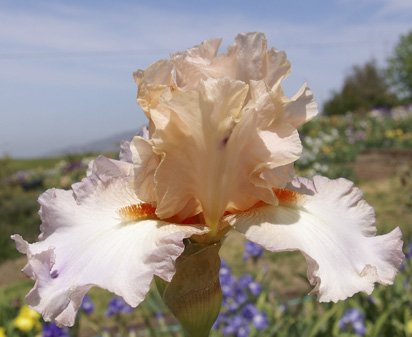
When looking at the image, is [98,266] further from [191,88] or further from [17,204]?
[17,204]

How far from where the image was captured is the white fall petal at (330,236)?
807mm

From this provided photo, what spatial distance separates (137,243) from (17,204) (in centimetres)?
997

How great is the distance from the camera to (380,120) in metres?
16.0

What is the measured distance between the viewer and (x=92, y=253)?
81 cm

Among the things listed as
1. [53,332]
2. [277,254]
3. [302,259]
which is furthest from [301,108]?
[277,254]

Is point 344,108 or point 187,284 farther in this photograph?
point 344,108

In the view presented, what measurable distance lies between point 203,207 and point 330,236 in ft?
0.74

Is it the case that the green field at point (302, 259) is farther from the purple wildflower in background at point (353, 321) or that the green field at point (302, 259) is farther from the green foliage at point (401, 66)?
the green foliage at point (401, 66)

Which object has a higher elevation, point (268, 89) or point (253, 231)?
point (268, 89)

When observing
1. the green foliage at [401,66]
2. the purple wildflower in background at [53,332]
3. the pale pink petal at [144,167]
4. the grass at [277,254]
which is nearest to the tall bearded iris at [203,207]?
the pale pink petal at [144,167]

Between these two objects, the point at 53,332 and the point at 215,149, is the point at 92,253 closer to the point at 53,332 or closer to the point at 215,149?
the point at 215,149

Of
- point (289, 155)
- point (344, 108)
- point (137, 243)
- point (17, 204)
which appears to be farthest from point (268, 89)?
point (344, 108)

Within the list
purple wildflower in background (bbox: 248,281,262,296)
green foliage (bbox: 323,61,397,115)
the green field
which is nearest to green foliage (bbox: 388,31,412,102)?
green foliage (bbox: 323,61,397,115)

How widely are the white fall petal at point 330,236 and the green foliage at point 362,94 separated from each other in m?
26.2
